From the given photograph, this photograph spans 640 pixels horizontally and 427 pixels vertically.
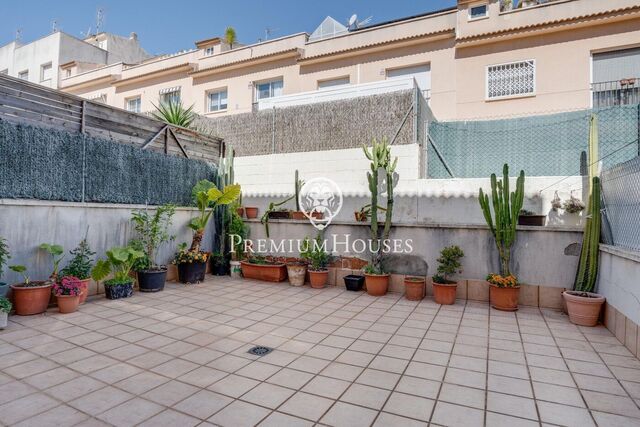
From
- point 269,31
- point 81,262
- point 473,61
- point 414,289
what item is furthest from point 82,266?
point 269,31

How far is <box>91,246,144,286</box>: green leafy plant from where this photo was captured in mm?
5059

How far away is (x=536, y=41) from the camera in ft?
30.4

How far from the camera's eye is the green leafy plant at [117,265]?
5.06m

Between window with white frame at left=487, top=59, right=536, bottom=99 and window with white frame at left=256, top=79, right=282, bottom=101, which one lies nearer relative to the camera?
window with white frame at left=487, top=59, right=536, bottom=99

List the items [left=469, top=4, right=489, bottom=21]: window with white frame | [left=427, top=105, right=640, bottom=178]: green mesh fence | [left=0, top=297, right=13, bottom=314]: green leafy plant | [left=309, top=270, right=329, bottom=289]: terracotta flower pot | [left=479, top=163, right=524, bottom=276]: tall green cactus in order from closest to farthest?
[left=0, top=297, right=13, bottom=314]: green leafy plant → [left=479, top=163, right=524, bottom=276]: tall green cactus → [left=427, top=105, right=640, bottom=178]: green mesh fence → [left=309, top=270, right=329, bottom=289]: terracotta flower pot → [left=469, top=4, right=489, bottom=21]: window with white frame

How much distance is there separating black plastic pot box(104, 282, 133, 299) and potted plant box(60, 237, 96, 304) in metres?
0.27

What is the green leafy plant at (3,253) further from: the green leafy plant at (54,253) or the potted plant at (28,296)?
the green leafy plant at (54,253)

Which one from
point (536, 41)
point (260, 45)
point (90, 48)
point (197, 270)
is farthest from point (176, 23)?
point (536, 41)

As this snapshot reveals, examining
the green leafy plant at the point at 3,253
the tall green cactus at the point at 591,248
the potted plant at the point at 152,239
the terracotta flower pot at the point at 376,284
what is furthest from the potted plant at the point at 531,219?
the green leafy plant at the point at 3,253

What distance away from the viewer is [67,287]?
442 centimetres

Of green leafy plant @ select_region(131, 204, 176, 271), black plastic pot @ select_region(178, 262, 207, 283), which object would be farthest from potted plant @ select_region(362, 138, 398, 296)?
green leafy plant @ select_region(131, 204, 176, 271)

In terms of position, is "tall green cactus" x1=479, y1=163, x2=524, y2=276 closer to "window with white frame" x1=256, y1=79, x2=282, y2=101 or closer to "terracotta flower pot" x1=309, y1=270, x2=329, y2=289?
"terracotta flower pot" x1=309, y1=270, x2=329, y2=289

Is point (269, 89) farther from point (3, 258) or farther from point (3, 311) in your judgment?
point (3, 311)

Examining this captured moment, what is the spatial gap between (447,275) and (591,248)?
1.88m
